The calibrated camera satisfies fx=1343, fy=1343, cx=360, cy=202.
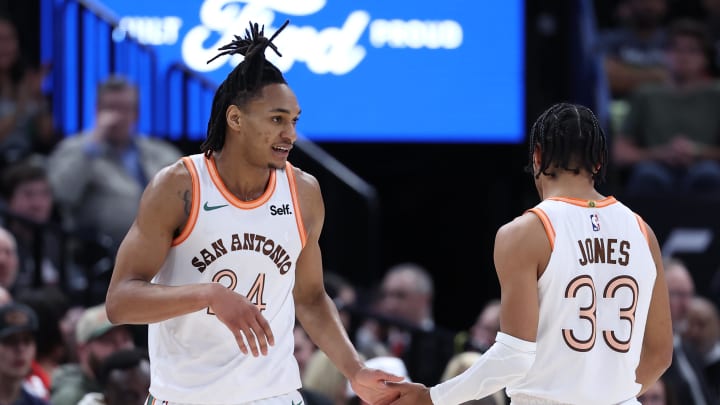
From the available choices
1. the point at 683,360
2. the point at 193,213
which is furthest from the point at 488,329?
the point at 193,213

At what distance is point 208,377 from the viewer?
4.71 metres

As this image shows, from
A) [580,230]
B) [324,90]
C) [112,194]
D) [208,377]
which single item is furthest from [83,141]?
[580,230]

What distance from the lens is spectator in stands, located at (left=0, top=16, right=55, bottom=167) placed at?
10.0 metres

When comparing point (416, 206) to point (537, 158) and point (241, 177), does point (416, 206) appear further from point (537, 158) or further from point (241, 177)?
point (537, 158)

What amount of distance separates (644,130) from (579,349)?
6.57 m

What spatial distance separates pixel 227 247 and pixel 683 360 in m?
4.29

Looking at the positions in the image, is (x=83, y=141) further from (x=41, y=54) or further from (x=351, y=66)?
(x=351, y=66)

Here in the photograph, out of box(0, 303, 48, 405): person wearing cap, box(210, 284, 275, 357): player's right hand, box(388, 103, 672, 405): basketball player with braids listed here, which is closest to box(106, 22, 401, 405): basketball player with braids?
box(210, 284, 275, 357): player's right hand

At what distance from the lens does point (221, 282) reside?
4.71m

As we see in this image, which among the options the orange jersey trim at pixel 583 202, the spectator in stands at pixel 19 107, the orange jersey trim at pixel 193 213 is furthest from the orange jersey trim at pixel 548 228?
the spectator in stands at pixel 19 107

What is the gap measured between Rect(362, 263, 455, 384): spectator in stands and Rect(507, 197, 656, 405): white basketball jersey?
4346 millimetres

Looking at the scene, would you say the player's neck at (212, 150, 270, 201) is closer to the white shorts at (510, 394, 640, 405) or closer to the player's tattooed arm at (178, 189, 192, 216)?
the player's tattooed arm at (178, 189, 192, 216)

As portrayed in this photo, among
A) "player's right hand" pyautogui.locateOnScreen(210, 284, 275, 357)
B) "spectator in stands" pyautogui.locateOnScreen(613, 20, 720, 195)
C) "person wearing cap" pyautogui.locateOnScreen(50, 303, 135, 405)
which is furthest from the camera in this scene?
"spectator in stands" pyautogui.locateOnScreen(613, 20, 720, 195)

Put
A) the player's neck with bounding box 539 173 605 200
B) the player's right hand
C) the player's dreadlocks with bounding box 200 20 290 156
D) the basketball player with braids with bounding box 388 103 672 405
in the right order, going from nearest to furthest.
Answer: the player's right hand
the basketball player with braids with bounding box 388 103 672 405
the player's neck with bounding box 539 173 605 200
the player's dreadlocks with bounding box 200 20 290 156
